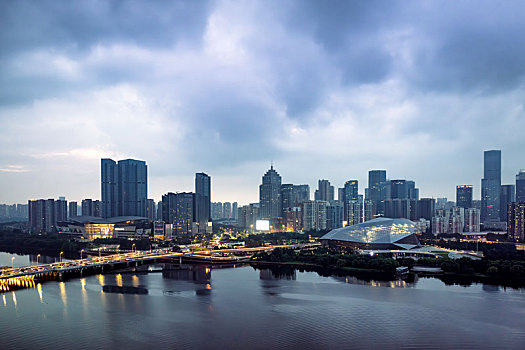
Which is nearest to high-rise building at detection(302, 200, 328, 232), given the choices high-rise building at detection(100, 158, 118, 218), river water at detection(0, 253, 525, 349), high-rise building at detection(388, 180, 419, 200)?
high-rise building at detection(100, 158, 118, 218)

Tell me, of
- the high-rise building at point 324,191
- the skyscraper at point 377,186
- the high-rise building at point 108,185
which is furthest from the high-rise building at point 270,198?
the skyscraper at point 377,186

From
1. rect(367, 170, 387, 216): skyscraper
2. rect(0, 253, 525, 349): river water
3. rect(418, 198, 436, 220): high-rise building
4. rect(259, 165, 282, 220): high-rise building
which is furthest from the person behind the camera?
rect(367, 170, 387, 216): skyscraper

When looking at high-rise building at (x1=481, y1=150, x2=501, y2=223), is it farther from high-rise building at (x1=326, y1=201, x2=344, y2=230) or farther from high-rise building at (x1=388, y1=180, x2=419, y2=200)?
high-rise building at (x1=326, y1=201, x2=344, y2=230)

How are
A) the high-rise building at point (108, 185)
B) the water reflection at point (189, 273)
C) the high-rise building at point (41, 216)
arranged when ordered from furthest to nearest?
the high-rise building at point (108, 185)
the high-rise building at point (41, 216)
the water reflection at point (189, 273)

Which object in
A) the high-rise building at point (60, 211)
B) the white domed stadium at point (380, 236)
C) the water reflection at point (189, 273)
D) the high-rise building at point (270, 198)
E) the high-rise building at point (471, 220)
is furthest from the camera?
the high-rise building at point (270, 198)

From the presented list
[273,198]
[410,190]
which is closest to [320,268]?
[273,198]

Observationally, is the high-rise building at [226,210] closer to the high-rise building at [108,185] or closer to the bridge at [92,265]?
the high-rise building at [108,185]

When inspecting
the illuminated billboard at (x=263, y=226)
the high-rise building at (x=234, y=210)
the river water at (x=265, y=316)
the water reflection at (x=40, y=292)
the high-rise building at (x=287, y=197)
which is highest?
the high-rise building at (x=287, y=197)
